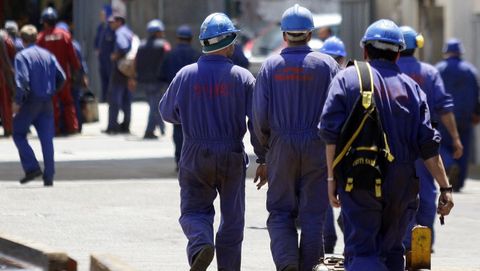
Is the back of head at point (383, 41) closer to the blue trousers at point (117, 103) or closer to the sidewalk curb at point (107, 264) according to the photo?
the sidewalk curb at point (107, 264)

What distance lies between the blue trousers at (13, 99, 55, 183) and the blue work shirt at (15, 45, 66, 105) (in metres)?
0.14

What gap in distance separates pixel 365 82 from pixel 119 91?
16352 mm

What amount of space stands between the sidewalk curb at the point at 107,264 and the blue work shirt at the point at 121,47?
15.4 meters

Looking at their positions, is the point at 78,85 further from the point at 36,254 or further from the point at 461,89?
the point at 36,254

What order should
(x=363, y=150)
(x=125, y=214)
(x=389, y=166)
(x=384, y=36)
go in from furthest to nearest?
1. (x=125, y=214)
2. (x=384, y=36)
3. (x=389, y=166)
4. (x=363, y=150)

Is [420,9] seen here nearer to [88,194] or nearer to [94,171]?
[94,171]

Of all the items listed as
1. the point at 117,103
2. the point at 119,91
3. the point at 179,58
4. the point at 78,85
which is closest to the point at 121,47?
the point at 119,91

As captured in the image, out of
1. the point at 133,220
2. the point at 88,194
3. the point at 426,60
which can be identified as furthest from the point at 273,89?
the point at 426,60

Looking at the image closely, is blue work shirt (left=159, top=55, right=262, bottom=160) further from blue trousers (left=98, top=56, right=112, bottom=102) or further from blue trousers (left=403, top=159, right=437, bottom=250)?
blue trousers (left=98, top=56, right=112, bottom=102)

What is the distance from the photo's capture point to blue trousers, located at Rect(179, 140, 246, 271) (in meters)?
10.1

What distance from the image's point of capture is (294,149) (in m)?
9.97

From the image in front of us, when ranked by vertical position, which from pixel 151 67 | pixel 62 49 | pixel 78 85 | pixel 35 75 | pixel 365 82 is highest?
pixel 365 82

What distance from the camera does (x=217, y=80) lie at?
1020 cm

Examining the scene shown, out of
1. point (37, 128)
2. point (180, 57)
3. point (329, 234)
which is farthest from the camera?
point (180, 57)
